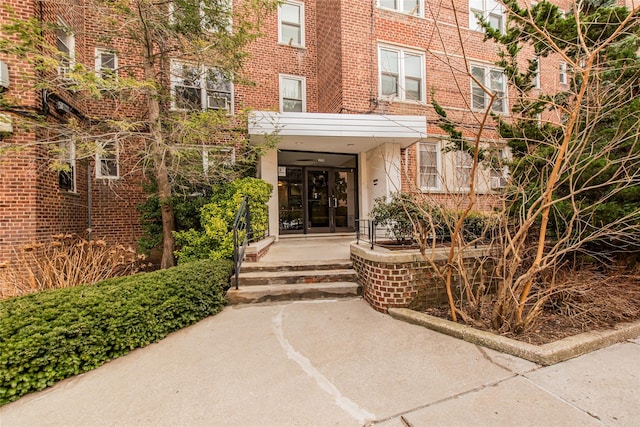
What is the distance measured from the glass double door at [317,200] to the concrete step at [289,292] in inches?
194

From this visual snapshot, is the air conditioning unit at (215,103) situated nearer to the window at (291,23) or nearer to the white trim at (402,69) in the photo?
the window at (291,23)

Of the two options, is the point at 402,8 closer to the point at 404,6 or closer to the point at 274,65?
the point at 404,6

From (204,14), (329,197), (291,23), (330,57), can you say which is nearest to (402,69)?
(330,57)

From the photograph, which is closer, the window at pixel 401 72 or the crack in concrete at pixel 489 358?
the crack in concrete at pixel 489 358

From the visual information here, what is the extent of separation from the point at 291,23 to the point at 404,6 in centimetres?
416

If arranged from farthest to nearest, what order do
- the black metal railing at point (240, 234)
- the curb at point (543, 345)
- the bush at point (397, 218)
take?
the bush at point (397, 218)
the black metal railing at point (240, 234)
the curb at point (543, 345)

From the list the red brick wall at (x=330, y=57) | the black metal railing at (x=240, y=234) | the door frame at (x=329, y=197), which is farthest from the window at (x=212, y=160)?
the red brick wall at (x=330, y=57)

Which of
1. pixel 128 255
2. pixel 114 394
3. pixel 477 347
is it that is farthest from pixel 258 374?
pixel 128 255

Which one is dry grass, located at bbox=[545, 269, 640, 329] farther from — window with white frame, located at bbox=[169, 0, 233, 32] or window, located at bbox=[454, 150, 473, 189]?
window with white frame, located at bbox=[169, 0, 233, 32]

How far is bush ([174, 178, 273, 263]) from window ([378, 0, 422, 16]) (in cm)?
811

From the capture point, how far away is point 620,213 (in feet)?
12.3

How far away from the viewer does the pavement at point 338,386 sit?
202 cm

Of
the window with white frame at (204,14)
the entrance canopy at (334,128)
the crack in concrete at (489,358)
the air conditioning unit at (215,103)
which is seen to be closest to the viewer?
the crack in concrete at (489,358)

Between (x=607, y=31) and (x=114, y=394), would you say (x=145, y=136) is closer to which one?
(x=114, y=394)
